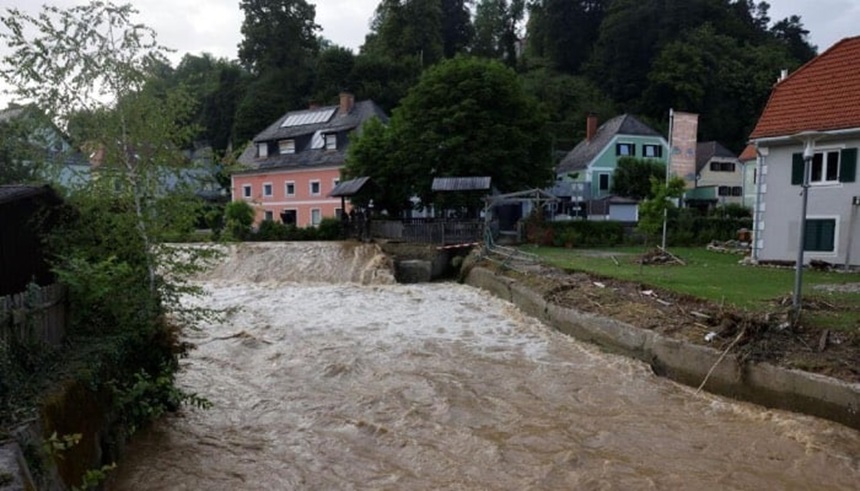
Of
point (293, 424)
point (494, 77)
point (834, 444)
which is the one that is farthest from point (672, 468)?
point (494, 77)

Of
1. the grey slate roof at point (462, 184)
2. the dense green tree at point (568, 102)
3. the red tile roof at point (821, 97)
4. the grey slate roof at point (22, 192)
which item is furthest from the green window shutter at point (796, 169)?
the dense green tree at point (568, 102)

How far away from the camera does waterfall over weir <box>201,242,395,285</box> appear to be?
79.9 ft

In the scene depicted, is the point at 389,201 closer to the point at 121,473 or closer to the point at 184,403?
the point at 184,403

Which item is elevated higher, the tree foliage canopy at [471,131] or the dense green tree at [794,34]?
the dense green tree at [794,34]

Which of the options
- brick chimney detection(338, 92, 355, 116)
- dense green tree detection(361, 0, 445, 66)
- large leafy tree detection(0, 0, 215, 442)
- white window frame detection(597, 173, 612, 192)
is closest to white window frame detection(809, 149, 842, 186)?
large leafy tree detection(0, 0, 215, 442)

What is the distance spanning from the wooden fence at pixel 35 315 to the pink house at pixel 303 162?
34.8 metres

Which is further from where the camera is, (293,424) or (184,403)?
(184,403)

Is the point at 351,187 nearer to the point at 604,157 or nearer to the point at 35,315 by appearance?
the point at 604,157

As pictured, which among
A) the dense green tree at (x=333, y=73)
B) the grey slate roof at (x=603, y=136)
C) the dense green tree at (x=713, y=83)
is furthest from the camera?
the dense green tree at (x=713, y=83)

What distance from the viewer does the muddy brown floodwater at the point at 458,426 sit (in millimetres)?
6477

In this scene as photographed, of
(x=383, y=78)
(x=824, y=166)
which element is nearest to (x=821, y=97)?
(x=824, y=166)

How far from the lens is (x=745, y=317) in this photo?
9.41 metres

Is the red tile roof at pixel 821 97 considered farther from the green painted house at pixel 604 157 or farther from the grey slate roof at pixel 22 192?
the green painted house at pixel 604 157

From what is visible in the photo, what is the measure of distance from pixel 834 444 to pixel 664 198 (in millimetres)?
11374
